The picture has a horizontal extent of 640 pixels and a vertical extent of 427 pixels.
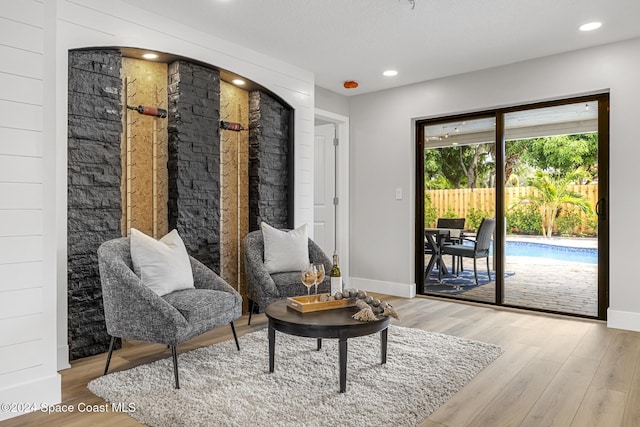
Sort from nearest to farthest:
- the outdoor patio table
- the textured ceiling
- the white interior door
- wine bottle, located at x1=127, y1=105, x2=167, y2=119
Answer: the textured ceiling → wine bottle, located at x1=127, y1=105, x2=167, y2=119 → the outdoor patio table → the white interior door

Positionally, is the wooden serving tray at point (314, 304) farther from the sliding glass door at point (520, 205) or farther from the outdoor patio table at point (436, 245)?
the outdoor patio table at point (436, 245)

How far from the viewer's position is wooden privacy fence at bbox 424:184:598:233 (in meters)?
4.04

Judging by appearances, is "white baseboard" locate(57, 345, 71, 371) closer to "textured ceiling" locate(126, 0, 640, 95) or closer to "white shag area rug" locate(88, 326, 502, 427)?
"white shag area rug" locate(88, 326, 502, 427)

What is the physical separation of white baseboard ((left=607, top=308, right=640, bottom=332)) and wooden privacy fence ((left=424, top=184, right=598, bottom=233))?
76 centimetres

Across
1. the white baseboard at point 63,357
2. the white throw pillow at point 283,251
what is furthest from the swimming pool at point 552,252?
the white baseboard at point 63,357

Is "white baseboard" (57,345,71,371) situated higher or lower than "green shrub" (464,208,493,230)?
lower

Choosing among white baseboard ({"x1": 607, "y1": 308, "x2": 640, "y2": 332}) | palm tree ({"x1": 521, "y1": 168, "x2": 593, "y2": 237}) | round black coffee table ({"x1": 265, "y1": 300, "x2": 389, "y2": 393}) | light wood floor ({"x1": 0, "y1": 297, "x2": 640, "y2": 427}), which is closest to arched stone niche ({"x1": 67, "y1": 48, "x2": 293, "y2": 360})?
light wood floor ({"x1": 0, "y1": 297, "x2": 640, "y2": 427})

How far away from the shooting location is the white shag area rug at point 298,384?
2.10 meters

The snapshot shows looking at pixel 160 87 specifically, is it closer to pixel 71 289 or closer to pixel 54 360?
pixel 71 289

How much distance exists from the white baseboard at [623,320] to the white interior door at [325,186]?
3.01m

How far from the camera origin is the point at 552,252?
14.1ft

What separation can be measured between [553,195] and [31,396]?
4.42m

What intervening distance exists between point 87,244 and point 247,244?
125 cm

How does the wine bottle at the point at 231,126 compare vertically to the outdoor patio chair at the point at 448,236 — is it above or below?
above
